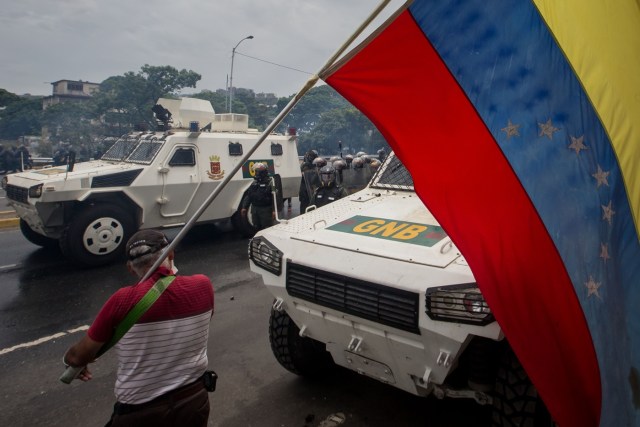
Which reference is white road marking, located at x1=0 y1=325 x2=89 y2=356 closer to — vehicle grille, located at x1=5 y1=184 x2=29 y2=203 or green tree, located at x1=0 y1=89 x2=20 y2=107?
vehicle grille, located at x1=5 y1=184 x2=29 y2=203

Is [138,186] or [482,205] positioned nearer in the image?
[482,205]

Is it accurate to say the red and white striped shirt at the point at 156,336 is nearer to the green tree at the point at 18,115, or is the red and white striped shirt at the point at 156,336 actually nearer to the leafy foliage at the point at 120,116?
the leafy foliage at the point at 120,116

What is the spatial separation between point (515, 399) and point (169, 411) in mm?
1630

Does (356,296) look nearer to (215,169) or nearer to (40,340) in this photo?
(40,340)

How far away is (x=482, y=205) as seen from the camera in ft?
6.12

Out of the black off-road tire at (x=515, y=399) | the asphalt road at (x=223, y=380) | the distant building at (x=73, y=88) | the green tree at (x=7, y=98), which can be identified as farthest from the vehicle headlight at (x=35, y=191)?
the distant building at (x=73, y=88)

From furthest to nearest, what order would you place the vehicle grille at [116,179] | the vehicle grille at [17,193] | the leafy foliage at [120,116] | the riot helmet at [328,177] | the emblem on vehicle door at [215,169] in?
1. the leafy foliage at [120,116]
2. the emblem on vehicle door at [215,169]
3. the vehicle grille at [116,179]
4. the riot helmet at [328,177]
5. the vehicle grille at [17,193]

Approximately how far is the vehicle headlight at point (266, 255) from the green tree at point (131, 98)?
28.2 m

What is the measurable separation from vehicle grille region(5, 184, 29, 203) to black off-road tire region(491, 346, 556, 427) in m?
6.90

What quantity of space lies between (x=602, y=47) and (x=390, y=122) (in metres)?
0.92

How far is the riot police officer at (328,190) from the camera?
6.79 metres

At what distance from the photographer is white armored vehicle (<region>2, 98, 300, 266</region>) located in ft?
22.1

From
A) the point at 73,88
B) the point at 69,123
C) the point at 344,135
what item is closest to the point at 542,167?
the point at 69,123

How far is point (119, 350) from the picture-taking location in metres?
1.88
